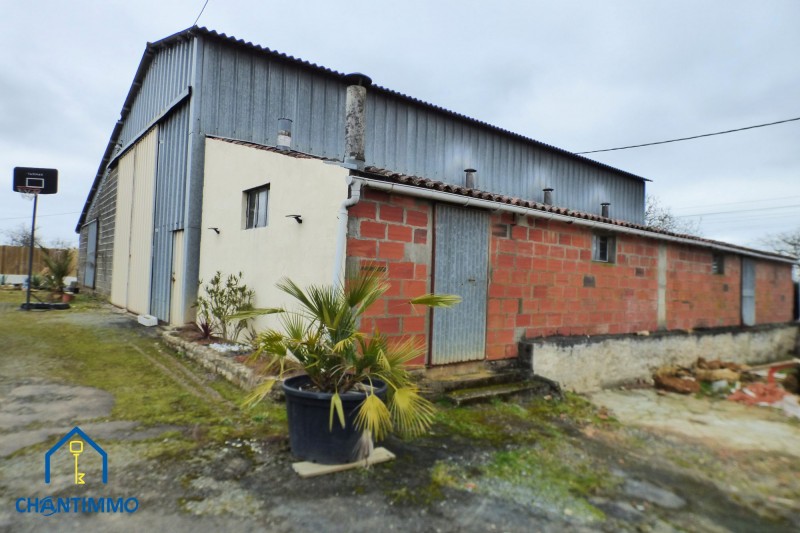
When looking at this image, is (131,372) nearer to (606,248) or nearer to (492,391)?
(492,391)

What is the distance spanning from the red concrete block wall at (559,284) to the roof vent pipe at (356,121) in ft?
6.88

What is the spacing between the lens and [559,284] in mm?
7145

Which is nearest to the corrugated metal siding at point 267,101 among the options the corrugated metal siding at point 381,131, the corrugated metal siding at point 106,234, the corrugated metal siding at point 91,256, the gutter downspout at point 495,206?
the corrugated metal siding at point 381,131

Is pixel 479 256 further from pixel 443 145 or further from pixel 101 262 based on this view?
pixel 101 262

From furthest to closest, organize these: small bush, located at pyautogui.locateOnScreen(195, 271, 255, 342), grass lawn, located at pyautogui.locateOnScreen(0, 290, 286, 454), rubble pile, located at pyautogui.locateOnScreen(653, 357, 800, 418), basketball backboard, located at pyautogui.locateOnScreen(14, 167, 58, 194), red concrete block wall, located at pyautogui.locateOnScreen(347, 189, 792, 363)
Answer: basketball backboard, located at pyautogui.locateOnScreen(14, 167, 58, 194), small bush, located at pyautogui.locateOnScreen(195, 271, 255, 342), rubble pile, located at pyautogui.locateOnScreen(653, 357, 800, 418), red concrete block wall, located at pyautogui.locateOnScreen(347, 189, 792, 363), grass lawn, located at pyautogui.locateOnScreen(0, 290, 286, 454)

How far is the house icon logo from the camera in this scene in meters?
3.04

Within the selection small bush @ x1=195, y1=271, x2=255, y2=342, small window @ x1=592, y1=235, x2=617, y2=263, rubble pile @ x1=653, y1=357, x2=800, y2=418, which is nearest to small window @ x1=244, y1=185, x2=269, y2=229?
small bush @ x1=195, y1=271, x2=255, y2=342

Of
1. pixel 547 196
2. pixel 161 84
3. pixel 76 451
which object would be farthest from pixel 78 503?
pixel 547 196

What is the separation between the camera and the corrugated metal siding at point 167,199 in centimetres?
922

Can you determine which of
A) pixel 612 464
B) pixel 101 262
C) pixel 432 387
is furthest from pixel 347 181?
pixel 101 262

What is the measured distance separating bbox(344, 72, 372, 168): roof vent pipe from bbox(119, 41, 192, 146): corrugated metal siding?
15.6ft

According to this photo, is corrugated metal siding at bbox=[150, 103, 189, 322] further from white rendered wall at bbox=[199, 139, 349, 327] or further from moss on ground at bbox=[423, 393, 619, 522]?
moss on ground at bbox=[423, 393, 619, 522]

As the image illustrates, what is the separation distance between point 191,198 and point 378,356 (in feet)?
22.8

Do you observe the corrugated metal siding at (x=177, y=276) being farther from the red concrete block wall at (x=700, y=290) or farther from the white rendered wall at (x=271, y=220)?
the red concrete block wall at (x=700, y=290)
